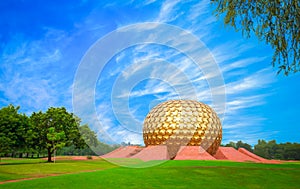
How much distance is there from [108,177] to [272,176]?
8.71 metres

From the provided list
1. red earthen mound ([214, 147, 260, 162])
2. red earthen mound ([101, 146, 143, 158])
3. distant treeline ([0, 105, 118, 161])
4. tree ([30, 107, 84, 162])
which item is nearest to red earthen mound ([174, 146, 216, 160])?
red earthen mound ([214, 147, 260, 162])

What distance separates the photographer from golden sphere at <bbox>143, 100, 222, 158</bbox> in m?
29.5

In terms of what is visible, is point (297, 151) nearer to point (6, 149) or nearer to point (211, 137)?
point (211, 137)

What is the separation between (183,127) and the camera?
2958 centimetres

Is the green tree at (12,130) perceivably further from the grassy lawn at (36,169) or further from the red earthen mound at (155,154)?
the red earthen mound at (155,154)

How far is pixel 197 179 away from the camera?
44.7 feet

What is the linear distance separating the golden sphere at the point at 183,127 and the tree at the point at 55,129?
943 cm

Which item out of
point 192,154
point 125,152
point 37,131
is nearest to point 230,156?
point 192,154

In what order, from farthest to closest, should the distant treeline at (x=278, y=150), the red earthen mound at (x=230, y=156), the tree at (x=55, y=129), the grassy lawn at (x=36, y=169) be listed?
1. the distant treeline at (x=278, y=150)
2. the tree at (x=55, y=129)
3. the red earthen mound at (x=230, y=156)
4. the grassy lawn at (x=36, y=169)

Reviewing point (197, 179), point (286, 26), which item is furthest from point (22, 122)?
point (286, 26)

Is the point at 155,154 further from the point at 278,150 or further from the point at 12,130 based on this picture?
the point at 278,150

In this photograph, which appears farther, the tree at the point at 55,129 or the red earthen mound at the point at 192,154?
the tree at the point at 55,129

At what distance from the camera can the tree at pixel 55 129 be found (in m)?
31.2

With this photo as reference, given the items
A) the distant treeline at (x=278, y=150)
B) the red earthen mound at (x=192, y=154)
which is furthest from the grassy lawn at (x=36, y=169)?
the distant treeline at (x=278, y=150)
